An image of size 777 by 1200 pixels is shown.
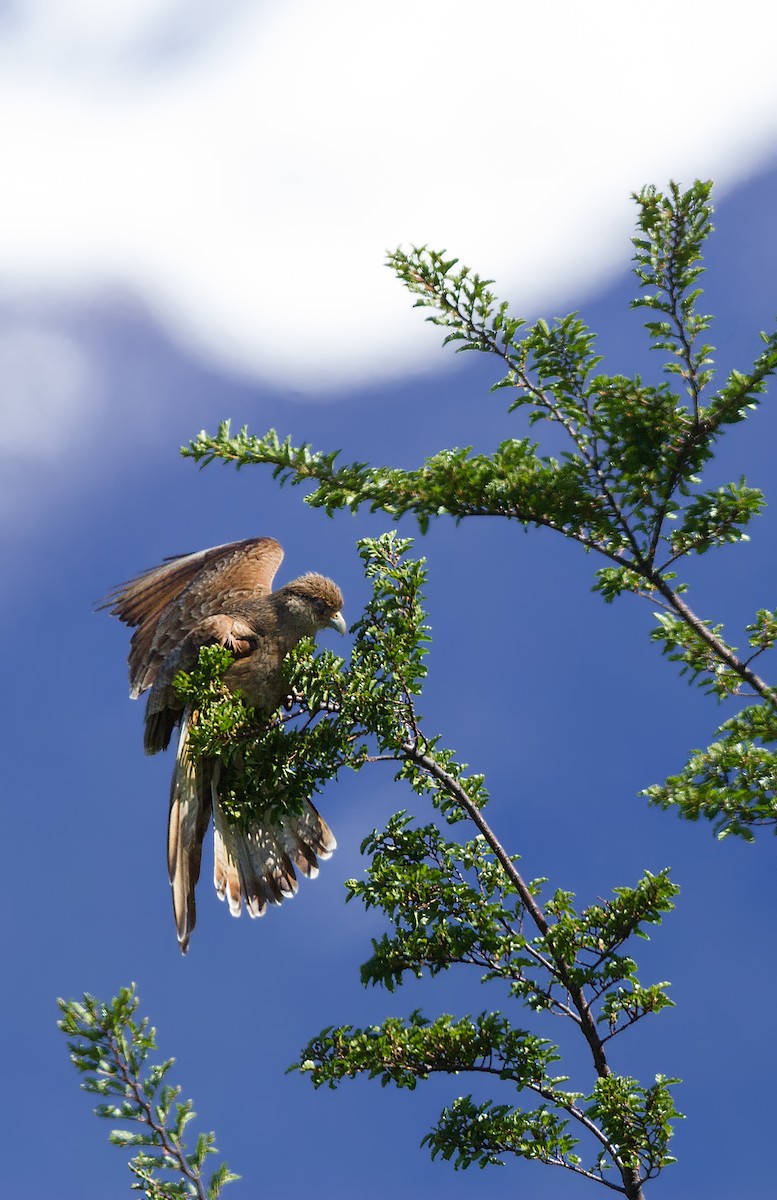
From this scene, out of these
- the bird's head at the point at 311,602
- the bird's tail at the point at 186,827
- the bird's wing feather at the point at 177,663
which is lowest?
the bird's tail at the point at 186,827

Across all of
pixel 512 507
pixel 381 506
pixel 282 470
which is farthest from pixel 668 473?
pixel 282 470

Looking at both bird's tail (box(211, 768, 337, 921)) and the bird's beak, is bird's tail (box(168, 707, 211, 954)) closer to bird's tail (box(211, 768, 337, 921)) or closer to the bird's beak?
bird's tail (box(211, 768, 337, 921))

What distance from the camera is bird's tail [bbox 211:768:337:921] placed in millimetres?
6961

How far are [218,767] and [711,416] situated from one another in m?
3.75

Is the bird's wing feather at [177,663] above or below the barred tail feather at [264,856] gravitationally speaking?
above

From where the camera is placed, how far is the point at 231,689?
262 inches

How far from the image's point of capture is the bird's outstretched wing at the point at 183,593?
7.71m

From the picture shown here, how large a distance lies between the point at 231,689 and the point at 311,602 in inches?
37.9

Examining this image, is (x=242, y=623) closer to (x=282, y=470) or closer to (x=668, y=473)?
(x=282, y=470)

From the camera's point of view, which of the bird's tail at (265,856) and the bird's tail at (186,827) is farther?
the bird's tail at (265,856)

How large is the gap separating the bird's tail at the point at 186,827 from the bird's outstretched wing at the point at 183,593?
3.63 feet

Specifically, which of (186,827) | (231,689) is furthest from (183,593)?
(186,827)

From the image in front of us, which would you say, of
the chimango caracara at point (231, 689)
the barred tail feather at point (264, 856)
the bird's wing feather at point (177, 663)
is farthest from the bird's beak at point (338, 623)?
the barred tail feather at point (264, 856)

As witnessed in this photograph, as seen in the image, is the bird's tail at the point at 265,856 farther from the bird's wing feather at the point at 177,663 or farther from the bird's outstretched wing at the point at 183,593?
the bird's outstretched wing at the point at 183,593
